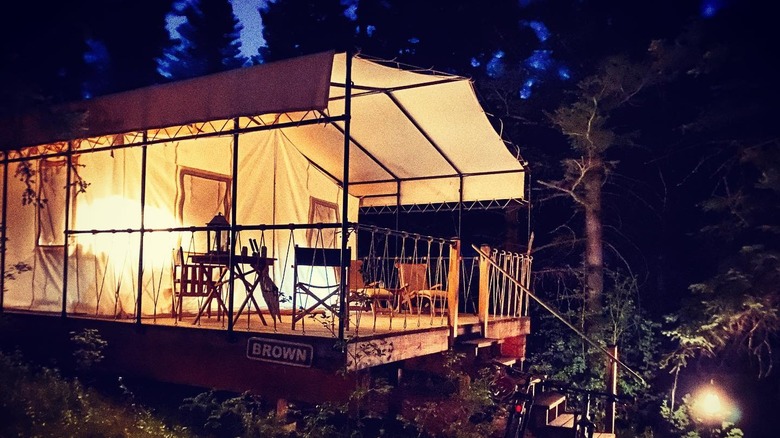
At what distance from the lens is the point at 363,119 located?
29.4ft

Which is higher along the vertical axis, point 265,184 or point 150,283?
point 265,184

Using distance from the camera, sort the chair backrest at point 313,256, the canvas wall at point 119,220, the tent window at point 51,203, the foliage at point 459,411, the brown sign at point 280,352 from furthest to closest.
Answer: the tent window at point 51,203
the canvas wall at point 119,220
the foliage at point 459,411
the chair backrest at point 313,256
the brown sign at point 280,352

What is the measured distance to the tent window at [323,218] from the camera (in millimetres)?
10812

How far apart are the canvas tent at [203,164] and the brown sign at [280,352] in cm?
104

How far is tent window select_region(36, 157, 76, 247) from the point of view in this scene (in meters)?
8.59

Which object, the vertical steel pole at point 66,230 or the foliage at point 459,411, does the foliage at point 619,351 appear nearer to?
the foliage at point 459,411

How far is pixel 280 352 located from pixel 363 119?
4055mm

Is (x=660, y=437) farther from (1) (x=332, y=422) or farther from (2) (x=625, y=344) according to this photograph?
(1) (x=332, y=422)

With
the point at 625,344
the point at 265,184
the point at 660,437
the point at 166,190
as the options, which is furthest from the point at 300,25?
the point at 660,437

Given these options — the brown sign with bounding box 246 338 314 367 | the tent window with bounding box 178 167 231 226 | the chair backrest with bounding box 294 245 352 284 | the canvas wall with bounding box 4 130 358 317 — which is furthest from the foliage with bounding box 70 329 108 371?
the chair backrest with bounding box 294 245 352 284

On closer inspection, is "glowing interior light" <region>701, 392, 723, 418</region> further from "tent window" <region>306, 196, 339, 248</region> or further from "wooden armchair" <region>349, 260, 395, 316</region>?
"tent window" <region>306, 196, 339, 248</region>

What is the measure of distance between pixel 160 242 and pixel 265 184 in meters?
1.93

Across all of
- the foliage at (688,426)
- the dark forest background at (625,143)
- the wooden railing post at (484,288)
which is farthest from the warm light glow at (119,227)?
the foliage at (688,426)

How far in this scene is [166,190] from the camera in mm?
8602
